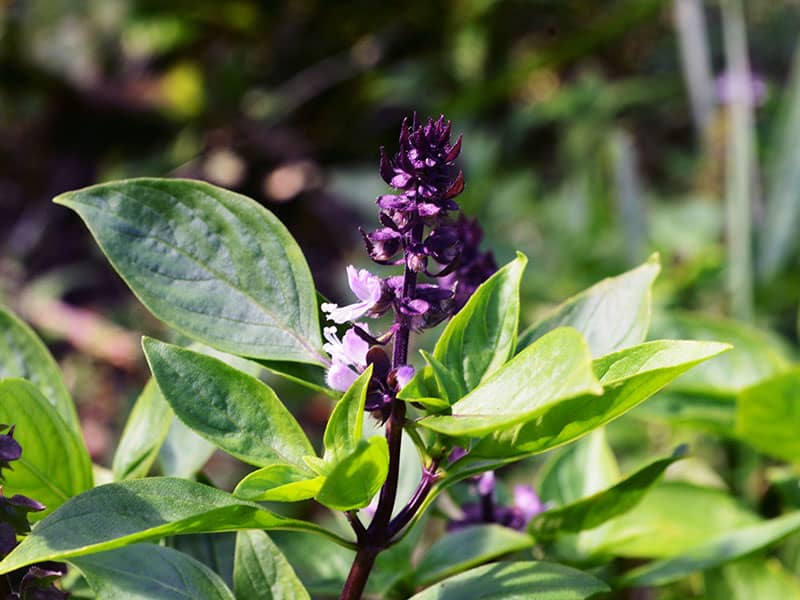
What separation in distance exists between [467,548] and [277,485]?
0.20m

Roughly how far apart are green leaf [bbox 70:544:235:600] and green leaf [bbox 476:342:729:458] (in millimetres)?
168

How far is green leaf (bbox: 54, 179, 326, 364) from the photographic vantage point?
51 centimetres

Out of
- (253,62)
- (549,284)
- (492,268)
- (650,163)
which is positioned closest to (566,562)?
(492,268)

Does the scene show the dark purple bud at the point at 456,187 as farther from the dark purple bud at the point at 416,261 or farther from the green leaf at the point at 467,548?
the green leaf at the point at 467,548

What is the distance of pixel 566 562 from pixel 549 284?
937 millimetres

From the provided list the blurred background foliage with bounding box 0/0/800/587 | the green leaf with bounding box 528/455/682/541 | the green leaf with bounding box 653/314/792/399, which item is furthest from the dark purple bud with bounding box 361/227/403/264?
the blurred background foliage with bounding box 0/0/800/587

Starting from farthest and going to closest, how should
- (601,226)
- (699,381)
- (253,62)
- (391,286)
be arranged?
(253,62) → (601,226) → (699,381) → (391,286)

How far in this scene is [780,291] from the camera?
153 centimetres

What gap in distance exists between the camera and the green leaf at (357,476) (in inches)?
16.1

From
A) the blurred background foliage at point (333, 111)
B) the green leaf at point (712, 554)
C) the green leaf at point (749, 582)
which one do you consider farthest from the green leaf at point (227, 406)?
the blurred background foliage at point (333, 111)

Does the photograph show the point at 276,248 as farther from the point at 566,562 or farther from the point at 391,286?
the point at 566,562

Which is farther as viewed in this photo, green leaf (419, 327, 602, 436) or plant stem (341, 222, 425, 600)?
plant stem (341, 222, 425, 600)

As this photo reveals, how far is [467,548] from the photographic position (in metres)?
0.61

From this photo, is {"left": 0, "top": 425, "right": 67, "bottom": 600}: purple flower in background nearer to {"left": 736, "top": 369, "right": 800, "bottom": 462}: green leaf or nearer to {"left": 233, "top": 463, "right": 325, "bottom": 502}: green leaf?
{"left": 233, "top": 463, "right": 325, "bottom": 502}: green leaf
